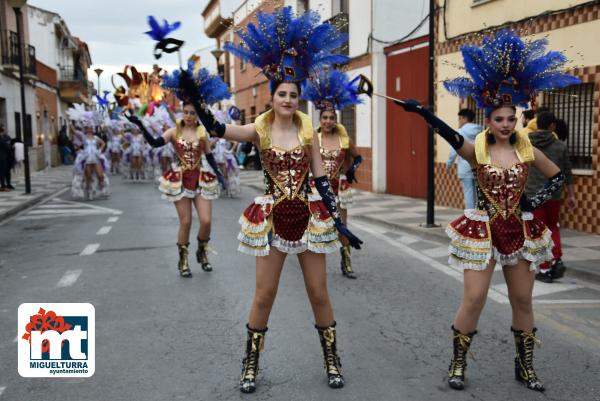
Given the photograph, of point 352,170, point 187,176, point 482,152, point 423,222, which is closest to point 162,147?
point 423,222

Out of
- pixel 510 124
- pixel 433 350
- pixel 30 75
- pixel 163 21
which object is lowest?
pixel 433 350

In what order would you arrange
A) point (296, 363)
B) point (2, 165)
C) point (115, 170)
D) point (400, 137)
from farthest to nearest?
point (115, 170) → point (2, 165) → point (400, 137) → point (296, 363)

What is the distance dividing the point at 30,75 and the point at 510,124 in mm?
29625

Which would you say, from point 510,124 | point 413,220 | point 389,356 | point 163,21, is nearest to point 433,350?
point 389,356

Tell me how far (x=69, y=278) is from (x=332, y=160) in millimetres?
3266

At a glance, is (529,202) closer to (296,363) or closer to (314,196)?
(314,196)

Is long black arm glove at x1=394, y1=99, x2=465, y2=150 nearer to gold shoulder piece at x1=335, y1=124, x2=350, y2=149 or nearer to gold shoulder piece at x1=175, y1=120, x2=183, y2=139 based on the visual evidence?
gold shoulder piece at x1=335, y1=124, x2=350, y2=149

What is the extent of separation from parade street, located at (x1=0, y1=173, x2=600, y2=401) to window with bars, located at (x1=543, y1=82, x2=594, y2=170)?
310 cm

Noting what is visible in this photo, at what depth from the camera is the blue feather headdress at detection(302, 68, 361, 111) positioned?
686 cm

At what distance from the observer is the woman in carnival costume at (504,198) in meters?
3.86

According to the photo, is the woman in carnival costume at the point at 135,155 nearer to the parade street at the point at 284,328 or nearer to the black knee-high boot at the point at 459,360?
the parade street at the point at 284,328

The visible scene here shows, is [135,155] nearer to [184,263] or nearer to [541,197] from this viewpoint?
[184,263]

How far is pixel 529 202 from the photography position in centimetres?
397

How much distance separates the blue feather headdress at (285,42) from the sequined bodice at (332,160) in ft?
9.51
